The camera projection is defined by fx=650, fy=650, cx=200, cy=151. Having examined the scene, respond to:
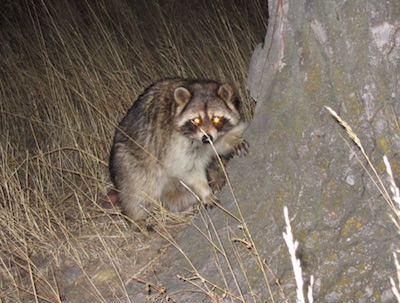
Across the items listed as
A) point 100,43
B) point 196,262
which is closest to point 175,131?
point 196,262

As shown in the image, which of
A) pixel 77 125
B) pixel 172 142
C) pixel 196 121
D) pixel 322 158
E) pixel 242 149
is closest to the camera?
pixel 322 158

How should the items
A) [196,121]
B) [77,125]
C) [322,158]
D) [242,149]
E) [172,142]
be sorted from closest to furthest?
[322,158] < [242,149] < [196,121] < [172,142] < [77,125]

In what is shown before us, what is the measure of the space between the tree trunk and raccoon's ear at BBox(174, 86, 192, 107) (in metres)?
1.10

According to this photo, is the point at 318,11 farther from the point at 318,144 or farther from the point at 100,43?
the point at 100,43

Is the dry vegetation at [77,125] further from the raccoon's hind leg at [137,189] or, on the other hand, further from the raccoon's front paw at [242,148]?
the raccoon's front paw at [242,148]

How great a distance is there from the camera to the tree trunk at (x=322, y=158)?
280cm

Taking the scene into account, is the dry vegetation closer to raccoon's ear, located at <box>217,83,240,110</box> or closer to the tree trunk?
the tree trunk

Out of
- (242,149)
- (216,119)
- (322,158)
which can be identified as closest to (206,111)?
(216,119)

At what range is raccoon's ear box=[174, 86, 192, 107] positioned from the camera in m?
4.44

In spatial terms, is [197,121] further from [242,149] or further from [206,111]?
[242,149]

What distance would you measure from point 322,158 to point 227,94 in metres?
1.63

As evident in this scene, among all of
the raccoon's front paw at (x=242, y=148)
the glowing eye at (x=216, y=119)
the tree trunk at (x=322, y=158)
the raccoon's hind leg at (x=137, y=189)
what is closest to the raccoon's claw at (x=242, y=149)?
the raccoon's front paw at (x=242, y=148)

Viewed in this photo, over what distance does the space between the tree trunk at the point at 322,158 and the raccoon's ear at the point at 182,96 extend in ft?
3.60

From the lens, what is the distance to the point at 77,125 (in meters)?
5.73
